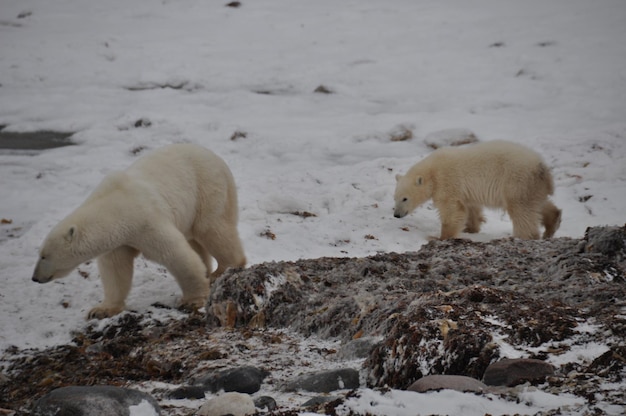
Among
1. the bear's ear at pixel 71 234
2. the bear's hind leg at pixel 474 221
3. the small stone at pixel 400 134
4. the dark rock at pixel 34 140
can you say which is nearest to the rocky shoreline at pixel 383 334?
the bear's ear at pixel 71 234

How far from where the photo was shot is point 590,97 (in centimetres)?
1445

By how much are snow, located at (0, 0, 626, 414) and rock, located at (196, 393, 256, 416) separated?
2.27ft

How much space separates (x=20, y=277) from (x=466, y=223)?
6040mm

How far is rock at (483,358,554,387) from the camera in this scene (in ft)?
9.47

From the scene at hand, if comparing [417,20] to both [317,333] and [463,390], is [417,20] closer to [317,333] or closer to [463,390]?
[317,333]

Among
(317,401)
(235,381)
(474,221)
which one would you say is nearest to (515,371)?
(317,401)

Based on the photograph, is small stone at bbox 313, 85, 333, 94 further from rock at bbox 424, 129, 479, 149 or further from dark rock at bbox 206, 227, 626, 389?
dark rock at bbox 206, 227, 626, 389

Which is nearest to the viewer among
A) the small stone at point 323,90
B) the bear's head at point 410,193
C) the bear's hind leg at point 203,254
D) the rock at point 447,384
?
the rock at point 447,384

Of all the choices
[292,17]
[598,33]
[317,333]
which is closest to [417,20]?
[292,17]

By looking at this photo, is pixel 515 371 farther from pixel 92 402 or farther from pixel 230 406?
pixel 92 402

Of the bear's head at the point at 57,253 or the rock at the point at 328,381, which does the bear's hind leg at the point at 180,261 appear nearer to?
the bear's head at the point at 57,253

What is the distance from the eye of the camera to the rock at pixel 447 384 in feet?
9.24

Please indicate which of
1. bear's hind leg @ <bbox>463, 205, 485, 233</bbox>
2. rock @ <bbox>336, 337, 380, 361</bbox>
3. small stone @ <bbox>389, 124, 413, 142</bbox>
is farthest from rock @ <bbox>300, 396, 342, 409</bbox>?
small stone @ <bbox>389, 124, 413, 142</bbox>

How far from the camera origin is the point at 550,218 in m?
8.88
